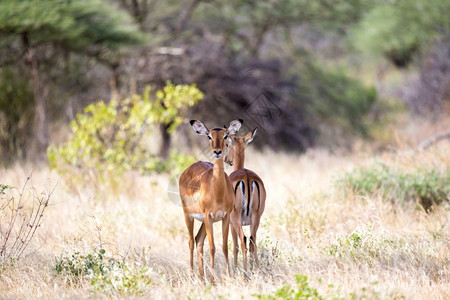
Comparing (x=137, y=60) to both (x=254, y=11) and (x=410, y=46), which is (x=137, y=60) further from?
(x=410, y=46)

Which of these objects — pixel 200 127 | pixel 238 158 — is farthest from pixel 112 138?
pixel 200 127

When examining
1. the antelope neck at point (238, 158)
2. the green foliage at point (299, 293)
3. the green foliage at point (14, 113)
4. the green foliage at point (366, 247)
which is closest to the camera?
the green foliage at point (299, 293)

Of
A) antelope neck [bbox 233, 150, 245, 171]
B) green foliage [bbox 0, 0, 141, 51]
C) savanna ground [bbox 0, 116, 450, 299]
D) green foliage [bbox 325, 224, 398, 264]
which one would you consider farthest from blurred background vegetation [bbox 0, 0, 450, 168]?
green foliage [bbox 325, 224, 398, 264]

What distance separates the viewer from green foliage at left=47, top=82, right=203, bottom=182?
346 inches

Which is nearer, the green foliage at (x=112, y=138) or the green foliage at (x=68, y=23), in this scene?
the green foliage at (x=112, y=138)

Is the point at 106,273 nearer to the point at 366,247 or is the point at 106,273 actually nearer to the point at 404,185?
the point at 366,247

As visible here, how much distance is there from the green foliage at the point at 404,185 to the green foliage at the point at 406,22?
9220 mm

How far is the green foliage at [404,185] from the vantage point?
303 inches

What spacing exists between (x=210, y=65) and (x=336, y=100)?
484 cm

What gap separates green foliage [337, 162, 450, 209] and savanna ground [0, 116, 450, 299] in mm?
124

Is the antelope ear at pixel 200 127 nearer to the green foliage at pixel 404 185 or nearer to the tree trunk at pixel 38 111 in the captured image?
the green foliage at pixel 404 185

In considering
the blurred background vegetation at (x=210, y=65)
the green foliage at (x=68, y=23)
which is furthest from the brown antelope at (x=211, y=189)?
the green foliage at (x=68, y=23)

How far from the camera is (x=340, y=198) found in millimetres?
7629

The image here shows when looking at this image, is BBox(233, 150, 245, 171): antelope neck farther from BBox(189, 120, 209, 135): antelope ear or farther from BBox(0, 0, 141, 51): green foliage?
BBox(0, 0, 141, 51): green foliage
